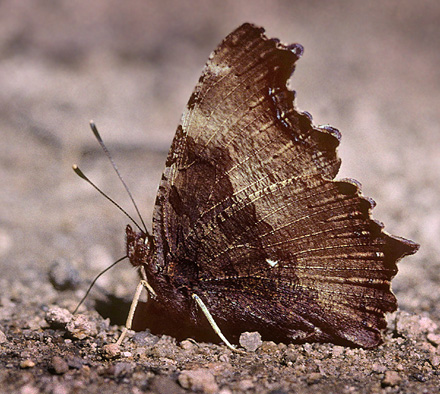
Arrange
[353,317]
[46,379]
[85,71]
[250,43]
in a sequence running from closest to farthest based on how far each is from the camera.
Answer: [46,379] < [250,43] < [353,317] < [85,71]

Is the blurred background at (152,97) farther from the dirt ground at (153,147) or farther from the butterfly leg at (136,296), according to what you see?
the butterfly leg at (136,296)

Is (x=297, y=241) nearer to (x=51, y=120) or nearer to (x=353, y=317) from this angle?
(x=353, y=317)

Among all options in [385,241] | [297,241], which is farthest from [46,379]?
[385,241]

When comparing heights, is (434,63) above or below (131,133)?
above

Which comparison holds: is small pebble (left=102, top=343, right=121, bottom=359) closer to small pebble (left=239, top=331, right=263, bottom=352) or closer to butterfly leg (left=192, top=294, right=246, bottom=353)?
butterfly leg (left=192, top=294, right=246, bottom=353)

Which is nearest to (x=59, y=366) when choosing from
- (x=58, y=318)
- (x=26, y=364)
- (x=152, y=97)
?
(x=26, y=364)

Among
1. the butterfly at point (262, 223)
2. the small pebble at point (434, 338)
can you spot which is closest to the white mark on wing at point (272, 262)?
the butterfly at point (262, 223)
